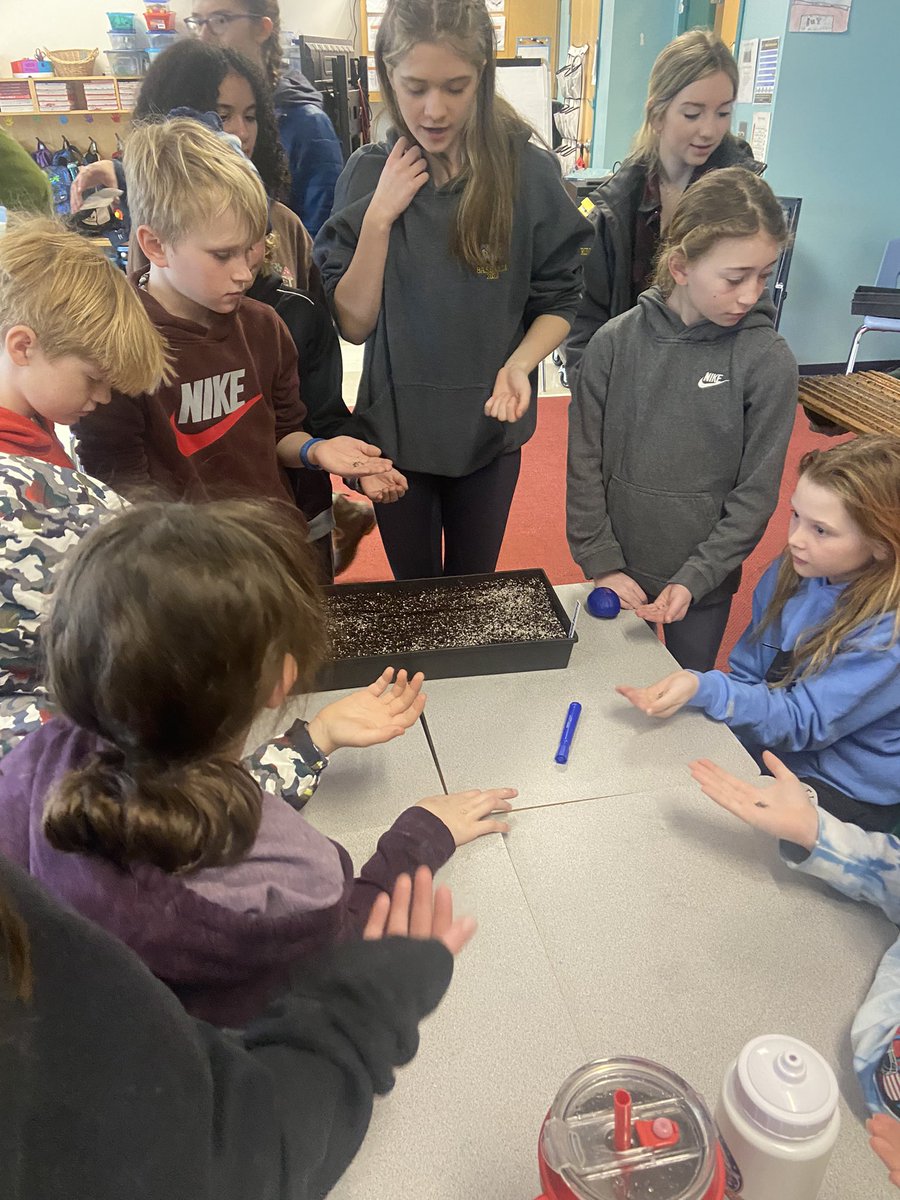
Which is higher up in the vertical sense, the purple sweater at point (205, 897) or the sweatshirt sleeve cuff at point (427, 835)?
the purple sweater at point (205, 897)

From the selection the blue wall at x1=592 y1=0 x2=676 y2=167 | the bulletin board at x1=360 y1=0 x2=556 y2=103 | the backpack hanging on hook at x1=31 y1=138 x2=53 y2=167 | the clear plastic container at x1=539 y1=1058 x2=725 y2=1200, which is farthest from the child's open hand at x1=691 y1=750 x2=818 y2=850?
the bulletin board at x1=360 y1=0 x2=556 y2=103

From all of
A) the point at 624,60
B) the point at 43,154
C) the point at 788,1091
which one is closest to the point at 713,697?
the point at 788,1091

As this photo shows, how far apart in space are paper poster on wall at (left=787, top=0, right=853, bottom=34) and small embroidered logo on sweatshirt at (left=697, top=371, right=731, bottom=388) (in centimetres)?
312

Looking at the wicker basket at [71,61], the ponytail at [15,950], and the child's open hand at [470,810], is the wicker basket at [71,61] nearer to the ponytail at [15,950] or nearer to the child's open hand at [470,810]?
the child's open hand at [470,810]

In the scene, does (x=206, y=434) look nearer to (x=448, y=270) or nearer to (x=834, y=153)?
(x=448, y=270)

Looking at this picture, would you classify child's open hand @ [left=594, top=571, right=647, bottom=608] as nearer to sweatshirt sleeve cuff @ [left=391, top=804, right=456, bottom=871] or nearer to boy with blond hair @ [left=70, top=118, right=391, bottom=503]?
boy with blond hair @ [left=70, top=118, right=391, bottom=503]

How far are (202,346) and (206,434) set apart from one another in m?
0.14

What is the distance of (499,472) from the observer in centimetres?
159

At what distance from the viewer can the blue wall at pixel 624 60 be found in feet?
16.4

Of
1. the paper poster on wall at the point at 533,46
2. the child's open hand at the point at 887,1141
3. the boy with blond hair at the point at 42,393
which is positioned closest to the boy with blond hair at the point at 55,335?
the boy with blond hair at the point at 42,393

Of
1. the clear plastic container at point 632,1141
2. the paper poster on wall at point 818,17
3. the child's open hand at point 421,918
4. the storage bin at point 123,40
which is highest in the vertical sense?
the storage bin at point 123,40

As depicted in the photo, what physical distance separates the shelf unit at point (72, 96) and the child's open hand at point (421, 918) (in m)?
6.56

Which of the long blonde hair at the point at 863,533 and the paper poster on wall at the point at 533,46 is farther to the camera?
the paper poster on wall at the point at 533,46

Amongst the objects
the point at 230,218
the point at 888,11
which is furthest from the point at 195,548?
the point at 888,11
